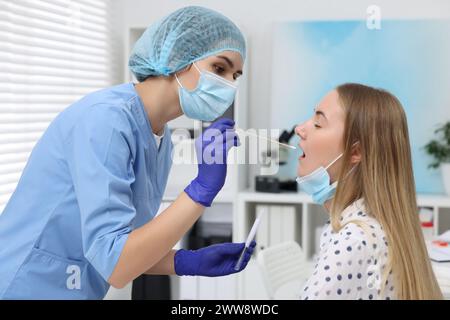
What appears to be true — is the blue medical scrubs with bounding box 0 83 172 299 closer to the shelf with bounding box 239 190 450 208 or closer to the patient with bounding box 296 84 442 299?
the patient with bounding box 296 84 442 299

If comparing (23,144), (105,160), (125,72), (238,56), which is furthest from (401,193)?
(125,72)

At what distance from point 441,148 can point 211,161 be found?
1.87m

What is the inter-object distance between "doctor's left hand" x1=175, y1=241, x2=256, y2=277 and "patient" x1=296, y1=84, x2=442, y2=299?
0.76 feet

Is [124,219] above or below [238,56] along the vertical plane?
below

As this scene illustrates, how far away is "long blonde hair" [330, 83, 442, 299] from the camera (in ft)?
3.53

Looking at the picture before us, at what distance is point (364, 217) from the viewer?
1.13 metres

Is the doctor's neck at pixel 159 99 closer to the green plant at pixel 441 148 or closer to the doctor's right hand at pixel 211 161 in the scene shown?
the doctor's right hand at pixel 211 161

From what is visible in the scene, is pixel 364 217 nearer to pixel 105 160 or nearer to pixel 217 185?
pixel 217 185

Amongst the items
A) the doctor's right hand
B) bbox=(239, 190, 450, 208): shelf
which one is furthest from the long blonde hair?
bbox=(239, 190, 450, 208): shelf

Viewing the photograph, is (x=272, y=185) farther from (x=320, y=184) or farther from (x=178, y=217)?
(x=178, y=217)

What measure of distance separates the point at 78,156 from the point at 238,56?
452mm

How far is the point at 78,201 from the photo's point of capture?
1112 millimetres

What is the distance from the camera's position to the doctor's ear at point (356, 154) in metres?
1.20

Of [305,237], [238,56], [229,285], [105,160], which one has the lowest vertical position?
[229,285]
